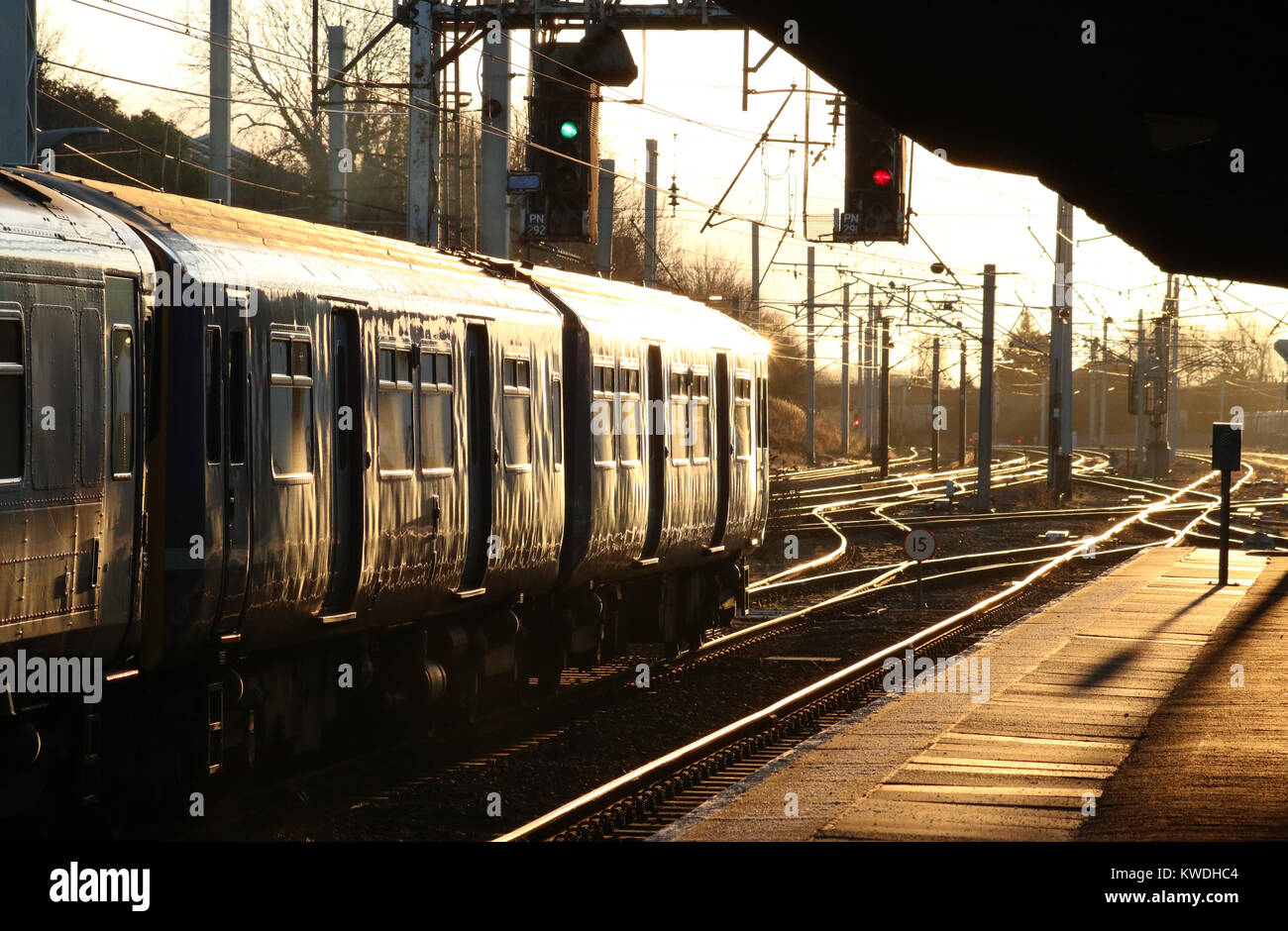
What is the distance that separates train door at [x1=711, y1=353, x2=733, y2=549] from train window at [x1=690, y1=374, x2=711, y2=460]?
35 cm

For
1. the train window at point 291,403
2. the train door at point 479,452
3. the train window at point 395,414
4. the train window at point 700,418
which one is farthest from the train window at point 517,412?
the train window at point 700,418

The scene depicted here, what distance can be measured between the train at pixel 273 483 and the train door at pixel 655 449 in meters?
0.20

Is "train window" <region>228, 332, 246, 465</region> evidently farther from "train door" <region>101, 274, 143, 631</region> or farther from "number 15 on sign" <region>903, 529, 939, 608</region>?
"number 15 on sign" <region>903, 529, 939, 608</region>

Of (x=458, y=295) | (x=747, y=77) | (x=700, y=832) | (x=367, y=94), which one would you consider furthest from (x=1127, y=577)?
(x=367, y=94)

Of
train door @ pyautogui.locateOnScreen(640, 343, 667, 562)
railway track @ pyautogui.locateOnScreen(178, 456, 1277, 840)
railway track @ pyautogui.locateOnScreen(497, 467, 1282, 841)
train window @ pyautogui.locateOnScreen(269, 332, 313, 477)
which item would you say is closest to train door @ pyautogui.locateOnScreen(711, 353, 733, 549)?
railway track @ pyautogui.locateOnScreen(178, 456, 1277, 840)

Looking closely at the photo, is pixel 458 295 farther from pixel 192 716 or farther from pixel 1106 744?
pixel 1106 744

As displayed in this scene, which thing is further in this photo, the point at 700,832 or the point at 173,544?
the point at 700,832

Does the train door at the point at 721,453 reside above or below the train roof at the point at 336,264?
below

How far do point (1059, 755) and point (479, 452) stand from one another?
4707 mm

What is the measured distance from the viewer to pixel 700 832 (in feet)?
31.9

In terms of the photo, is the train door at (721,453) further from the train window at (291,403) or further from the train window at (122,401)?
the train window at (122,401)

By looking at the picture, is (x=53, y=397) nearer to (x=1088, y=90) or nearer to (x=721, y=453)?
(x=1088, y=90)

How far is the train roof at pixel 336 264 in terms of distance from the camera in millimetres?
9484

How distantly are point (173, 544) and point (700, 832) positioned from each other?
10.7 ft
